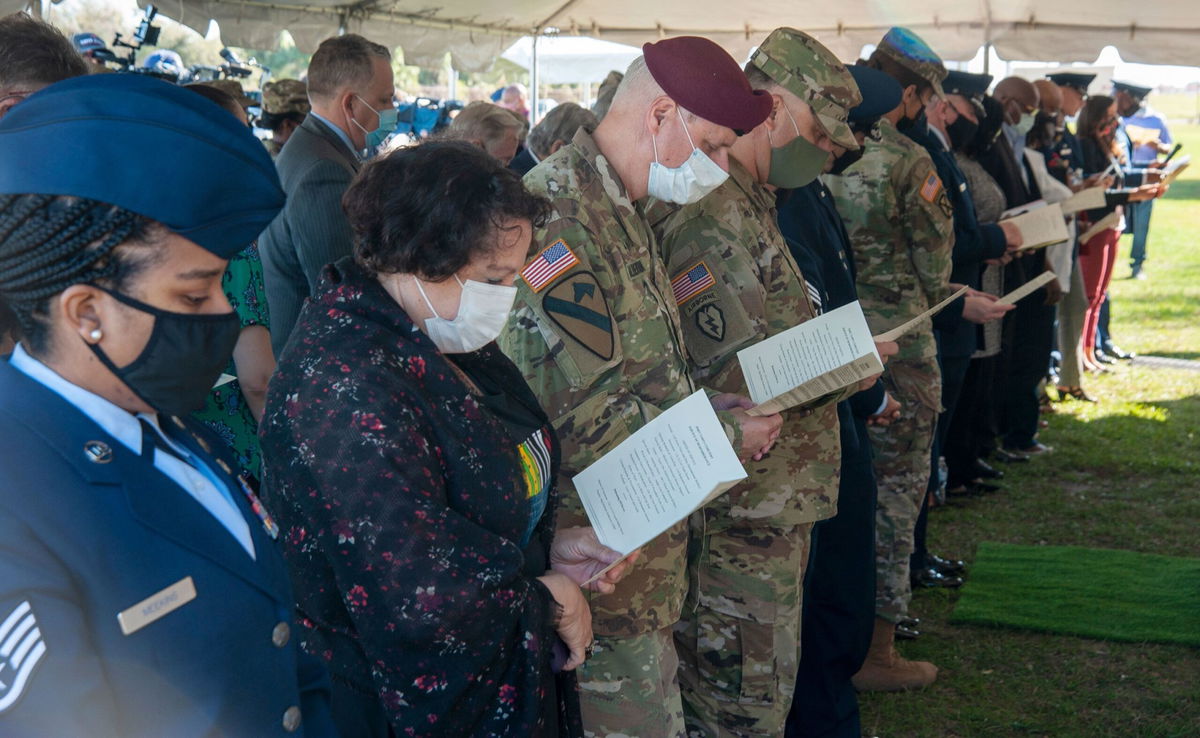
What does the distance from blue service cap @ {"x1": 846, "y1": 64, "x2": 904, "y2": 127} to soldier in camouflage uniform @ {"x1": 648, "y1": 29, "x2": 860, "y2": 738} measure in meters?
0.62

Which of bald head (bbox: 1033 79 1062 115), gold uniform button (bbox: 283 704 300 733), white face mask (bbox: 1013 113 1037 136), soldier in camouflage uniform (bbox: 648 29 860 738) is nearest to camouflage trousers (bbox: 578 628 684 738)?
soldier in camouflage uniform (bbox: 648 29 860 738)

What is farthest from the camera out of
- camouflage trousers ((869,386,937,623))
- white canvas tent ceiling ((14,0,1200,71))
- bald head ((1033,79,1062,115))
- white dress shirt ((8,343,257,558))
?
bald head ((1033,79,1062,115))

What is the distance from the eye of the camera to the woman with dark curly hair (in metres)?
1.56

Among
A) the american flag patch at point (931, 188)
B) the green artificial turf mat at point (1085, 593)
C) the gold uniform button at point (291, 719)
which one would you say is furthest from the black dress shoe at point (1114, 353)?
the gold uniform button at point (291, 719)

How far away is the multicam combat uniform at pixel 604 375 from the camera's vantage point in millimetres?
2240

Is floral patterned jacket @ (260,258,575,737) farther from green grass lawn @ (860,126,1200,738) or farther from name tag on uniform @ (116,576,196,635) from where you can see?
green grass lawn @ (860,126,1200,738)

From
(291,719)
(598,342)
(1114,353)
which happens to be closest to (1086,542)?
(598,342)

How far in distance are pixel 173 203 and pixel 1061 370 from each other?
8.23 meters

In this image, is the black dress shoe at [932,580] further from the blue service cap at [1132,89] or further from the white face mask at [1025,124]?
the blue service cap at [1132,89]

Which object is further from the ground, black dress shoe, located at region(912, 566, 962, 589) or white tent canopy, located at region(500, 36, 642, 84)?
white tent canopy, located at region(500, 36, 642, 84)

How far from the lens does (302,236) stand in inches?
136

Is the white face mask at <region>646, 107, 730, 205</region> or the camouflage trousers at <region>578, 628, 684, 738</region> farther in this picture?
the white face mask at <region>646, 107, 730, 205</region>

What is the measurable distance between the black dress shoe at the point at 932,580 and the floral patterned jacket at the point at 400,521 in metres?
3.52

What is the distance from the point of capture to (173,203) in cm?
118
